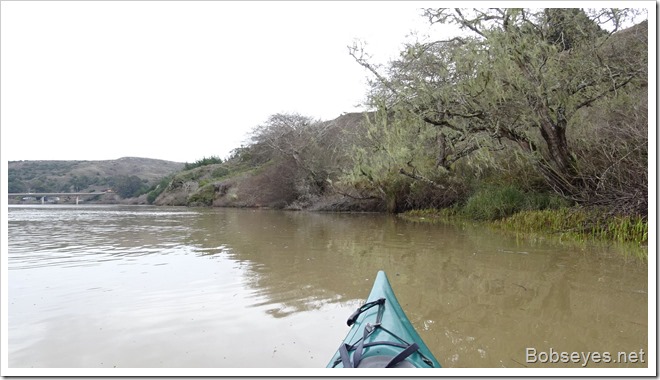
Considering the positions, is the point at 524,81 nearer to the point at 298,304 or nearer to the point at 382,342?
the point at 298,304

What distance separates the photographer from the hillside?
3397cm

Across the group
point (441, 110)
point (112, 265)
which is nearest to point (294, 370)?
point (112, 265)

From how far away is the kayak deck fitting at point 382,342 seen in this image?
2.00 meters

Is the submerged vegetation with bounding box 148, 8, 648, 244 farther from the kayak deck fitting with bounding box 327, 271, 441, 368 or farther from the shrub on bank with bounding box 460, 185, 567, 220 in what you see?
the kayak deck fitting with bounding box 327, 271, 441, 368

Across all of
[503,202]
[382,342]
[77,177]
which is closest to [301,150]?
[503,202]

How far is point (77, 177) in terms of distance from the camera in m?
39.2

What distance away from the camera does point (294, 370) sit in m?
2.03

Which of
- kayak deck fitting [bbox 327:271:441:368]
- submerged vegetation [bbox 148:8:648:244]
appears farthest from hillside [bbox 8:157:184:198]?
kayak deck fitting [bbox 327:271:441:368]

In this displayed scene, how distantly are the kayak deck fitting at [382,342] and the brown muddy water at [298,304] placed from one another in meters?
0.33

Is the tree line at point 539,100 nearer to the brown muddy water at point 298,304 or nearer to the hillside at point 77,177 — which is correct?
the brown muddy water at point 298,304

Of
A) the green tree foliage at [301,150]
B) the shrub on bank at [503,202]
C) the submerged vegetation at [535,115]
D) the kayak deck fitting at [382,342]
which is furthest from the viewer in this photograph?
the green tree foliage at [301,150]

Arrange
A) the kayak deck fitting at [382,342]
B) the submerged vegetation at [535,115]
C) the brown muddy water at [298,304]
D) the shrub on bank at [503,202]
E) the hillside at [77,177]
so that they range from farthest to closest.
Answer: the hillside at [77,177]
the shrub on bank at [503,202]
the submerged vegetation at [535,115]
the brown muddy water at [298,304]
the kayak deck fitting at [382,342]

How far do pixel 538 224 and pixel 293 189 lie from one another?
15854 mm

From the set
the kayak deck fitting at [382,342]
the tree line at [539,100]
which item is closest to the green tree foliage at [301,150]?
the tree line at [539,100]
